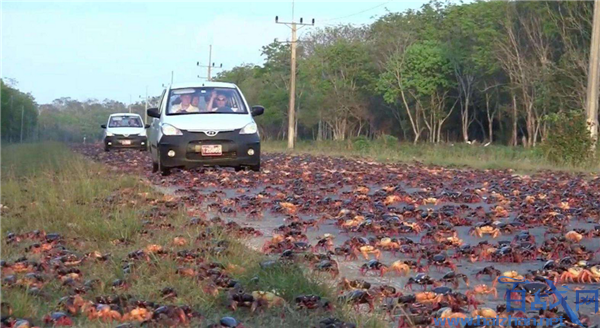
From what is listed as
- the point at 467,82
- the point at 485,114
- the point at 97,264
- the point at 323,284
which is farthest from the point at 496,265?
the point at 485,114

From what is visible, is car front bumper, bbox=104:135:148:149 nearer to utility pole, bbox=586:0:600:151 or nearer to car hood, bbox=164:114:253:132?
utility pole, bbox=586:0:600:151

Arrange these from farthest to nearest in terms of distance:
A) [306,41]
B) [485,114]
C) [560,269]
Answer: [306,41] < [485,114] < [560,269]

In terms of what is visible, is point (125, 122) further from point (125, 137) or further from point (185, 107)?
point (185, 107)

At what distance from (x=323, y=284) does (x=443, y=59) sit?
58.9 m

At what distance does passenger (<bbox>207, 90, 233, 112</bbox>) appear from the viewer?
15453mm

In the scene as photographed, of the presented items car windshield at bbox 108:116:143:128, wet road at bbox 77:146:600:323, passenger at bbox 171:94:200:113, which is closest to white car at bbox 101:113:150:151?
car windshield at bbox 108:116:143:128

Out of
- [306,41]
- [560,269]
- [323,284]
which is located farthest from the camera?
[306,41]

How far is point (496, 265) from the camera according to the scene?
5719mm

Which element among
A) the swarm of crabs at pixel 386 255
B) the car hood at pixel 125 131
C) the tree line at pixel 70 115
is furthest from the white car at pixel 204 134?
the tree line at pixel 70 115

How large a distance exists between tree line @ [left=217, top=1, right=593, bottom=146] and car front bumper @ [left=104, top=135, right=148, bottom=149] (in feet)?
67.8

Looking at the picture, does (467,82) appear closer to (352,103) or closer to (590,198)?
(352,103)

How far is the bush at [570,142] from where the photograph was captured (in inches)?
859

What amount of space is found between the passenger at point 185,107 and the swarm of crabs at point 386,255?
469cm

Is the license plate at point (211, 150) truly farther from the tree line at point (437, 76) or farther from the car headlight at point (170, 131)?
the tree line at point (437, 76)
